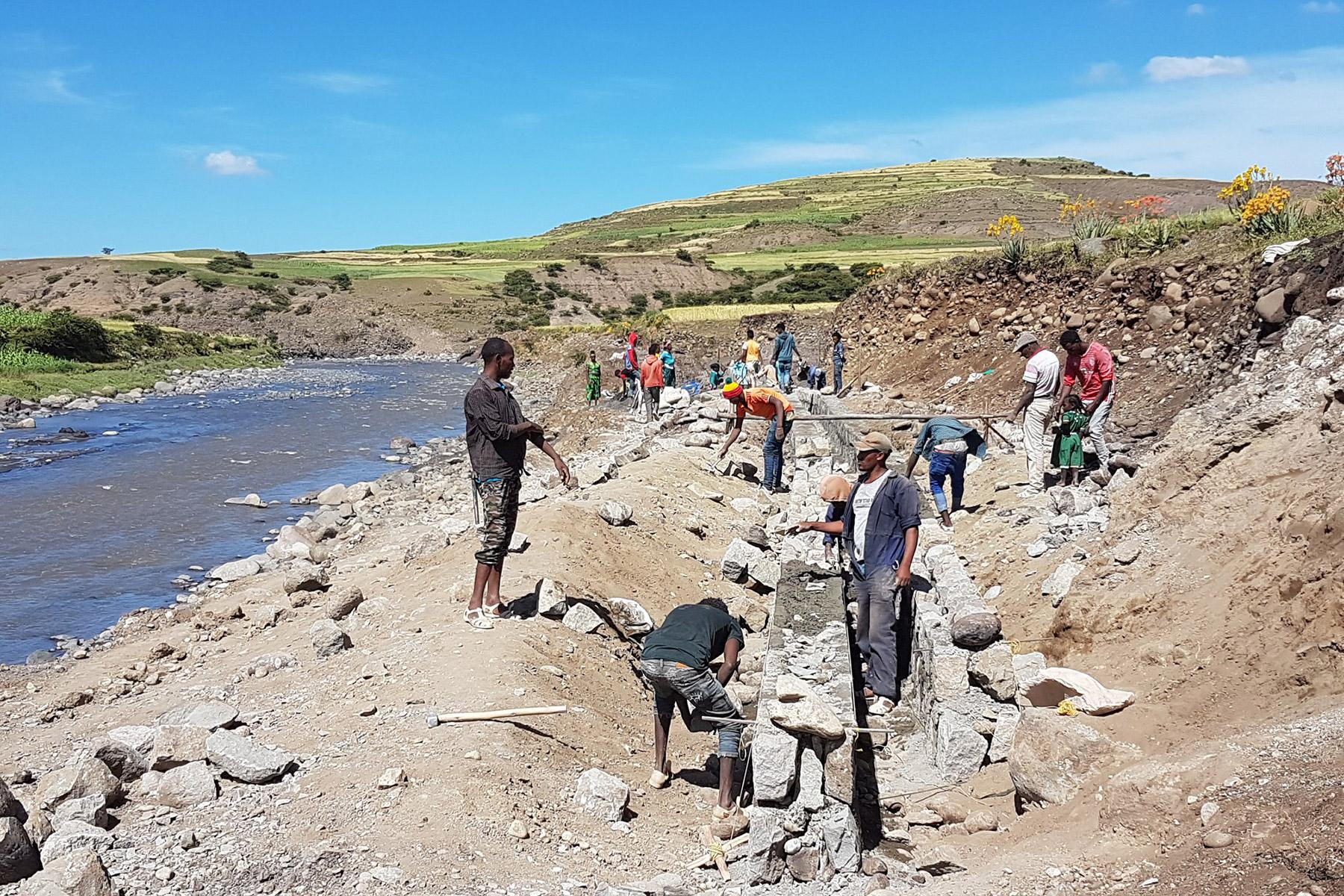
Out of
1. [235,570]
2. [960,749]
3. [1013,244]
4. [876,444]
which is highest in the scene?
[1013,244]

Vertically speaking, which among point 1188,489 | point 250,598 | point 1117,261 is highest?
point 1117,261

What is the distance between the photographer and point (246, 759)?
5488mm

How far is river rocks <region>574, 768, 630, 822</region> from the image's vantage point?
5480 mm

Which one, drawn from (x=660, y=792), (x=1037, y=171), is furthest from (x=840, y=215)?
(x=660, y=792)

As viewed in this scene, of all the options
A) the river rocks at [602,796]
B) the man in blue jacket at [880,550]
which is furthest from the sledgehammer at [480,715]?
the man in blue jacket at [880,550]

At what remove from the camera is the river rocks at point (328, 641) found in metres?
7.69

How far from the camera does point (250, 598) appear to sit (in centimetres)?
1081

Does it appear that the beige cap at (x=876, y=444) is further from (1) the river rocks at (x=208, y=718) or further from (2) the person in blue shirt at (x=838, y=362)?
(2) the person in blue shirt at (x=838, y=362)

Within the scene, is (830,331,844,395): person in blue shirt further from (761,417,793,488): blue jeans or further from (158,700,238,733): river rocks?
(158,700,238,733): river rocks

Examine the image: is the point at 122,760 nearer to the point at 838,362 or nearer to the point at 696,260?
the point at 838,362

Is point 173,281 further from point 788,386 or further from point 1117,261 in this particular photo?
point 1117,261

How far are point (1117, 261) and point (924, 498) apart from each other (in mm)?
7552

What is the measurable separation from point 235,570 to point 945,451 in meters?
9.42

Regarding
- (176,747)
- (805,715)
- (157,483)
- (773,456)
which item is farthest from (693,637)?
(157,483)
